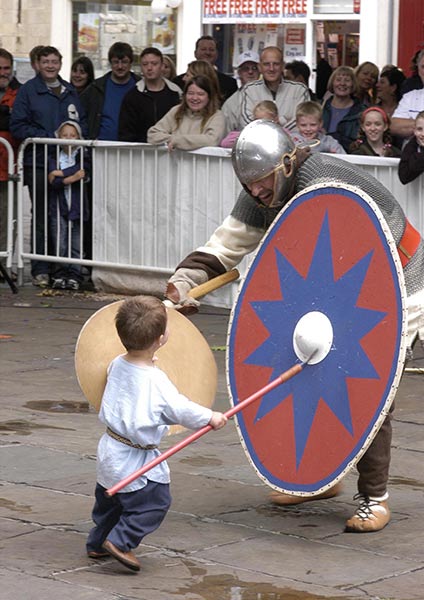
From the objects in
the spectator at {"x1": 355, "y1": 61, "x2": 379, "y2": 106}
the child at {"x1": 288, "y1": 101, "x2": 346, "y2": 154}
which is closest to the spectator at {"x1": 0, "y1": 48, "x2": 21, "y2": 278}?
the child at {"x1": 288, "y1": 101, "x2": 346, "y2": 154}

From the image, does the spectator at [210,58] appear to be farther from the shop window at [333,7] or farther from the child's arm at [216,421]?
the child's arm at [216,421]

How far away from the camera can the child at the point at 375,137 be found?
9.97 m

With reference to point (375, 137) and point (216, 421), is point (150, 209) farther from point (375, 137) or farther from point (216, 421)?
point (216, 421)

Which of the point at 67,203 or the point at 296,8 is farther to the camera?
the point at 296,8

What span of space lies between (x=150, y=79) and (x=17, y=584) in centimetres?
734

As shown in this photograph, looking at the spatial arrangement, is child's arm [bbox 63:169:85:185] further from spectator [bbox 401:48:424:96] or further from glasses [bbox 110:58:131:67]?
spectator [bbox 401:48:424:96]

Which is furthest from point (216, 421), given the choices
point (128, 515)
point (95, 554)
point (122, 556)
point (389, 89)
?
point (389, 89)

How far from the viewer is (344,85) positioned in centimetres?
1152

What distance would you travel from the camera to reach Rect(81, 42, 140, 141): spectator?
1170 centimetres

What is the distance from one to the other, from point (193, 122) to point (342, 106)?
133 centimetres

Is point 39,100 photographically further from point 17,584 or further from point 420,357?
point 17,584

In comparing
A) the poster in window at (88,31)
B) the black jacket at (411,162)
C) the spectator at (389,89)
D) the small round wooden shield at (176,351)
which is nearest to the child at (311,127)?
the black jacket at (411,162)

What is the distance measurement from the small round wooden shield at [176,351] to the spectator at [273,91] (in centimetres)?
547

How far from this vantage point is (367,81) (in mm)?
12188
